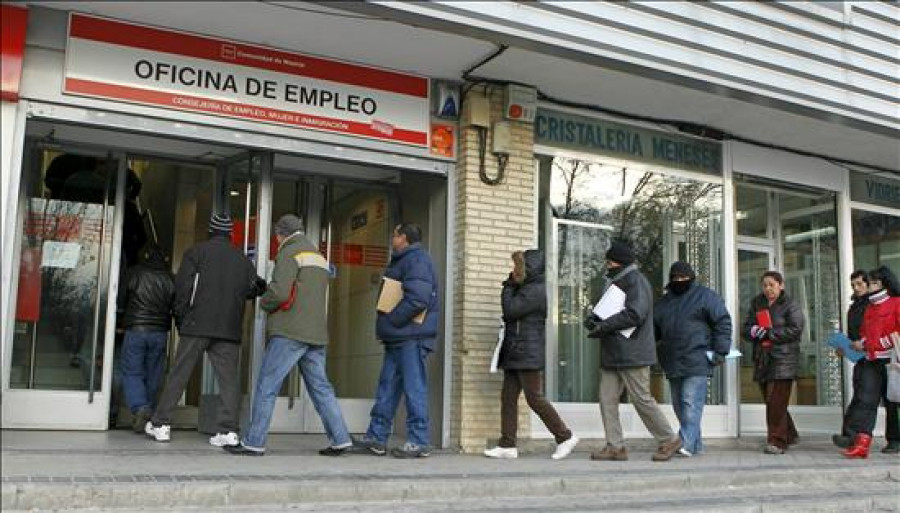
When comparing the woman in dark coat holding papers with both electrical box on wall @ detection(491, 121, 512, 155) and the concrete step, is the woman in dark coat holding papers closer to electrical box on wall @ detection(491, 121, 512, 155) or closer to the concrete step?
the concrete step

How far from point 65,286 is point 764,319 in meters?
6.70

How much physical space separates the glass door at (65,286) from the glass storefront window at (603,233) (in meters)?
4.21

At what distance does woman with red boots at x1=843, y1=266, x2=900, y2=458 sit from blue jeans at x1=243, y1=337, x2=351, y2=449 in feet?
17.0

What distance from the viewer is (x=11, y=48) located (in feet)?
21.2

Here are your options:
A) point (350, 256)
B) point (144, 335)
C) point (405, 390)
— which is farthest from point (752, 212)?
point (144, 335)

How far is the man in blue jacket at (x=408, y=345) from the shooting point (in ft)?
23.4

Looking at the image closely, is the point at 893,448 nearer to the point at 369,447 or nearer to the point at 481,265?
the point at 481,265

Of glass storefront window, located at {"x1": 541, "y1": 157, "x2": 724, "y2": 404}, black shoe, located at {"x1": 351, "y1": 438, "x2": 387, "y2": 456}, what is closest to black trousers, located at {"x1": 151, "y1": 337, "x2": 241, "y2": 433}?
black shoe, located at {"x1": 351, "y1": 438, "x2": 387, "y2": 456}

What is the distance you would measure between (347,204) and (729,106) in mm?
A: 4035

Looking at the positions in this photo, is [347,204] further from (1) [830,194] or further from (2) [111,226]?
(1) [830,194]

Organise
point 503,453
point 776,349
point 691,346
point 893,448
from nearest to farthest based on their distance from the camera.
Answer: point 503,453, point 691,346, point 776,349, point 893,448

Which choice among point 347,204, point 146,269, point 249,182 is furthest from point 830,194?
point 146,269

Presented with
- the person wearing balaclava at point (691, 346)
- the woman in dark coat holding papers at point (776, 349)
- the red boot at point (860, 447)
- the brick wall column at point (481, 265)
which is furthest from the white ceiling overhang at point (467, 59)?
the red boot at point (860, 447)

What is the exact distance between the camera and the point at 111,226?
8.35m
